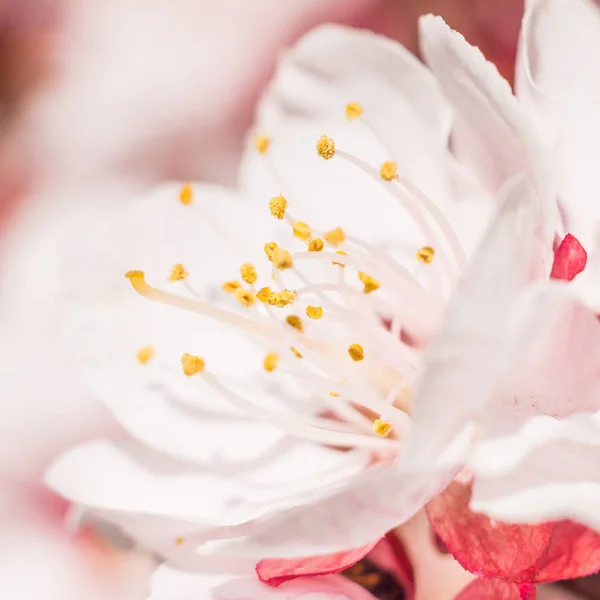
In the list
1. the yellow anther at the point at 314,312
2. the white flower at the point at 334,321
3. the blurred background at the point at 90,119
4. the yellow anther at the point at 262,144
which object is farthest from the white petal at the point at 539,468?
the blurred background at the point at 90,119

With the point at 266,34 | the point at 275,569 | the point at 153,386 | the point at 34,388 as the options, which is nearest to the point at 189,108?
the point at 266,34

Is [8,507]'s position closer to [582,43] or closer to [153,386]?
[153,386]

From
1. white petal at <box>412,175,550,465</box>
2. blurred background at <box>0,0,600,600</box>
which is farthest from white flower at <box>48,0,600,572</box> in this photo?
blurred background at <box>0,0,600,600</box>

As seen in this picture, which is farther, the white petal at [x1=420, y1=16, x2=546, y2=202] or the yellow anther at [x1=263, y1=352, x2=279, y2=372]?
the yellow anther at [x1=263, y1=352, x2=279, y2=372]

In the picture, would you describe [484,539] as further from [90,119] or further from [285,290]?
[90,119]

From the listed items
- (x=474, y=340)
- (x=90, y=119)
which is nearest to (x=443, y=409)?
(x=474, y=340)

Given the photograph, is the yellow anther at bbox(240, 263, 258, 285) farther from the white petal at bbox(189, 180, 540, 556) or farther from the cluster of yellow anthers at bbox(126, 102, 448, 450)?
the white petal at bbox(189, 180, 540, 556)
